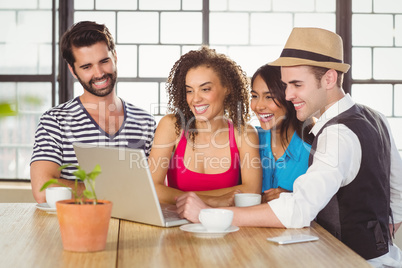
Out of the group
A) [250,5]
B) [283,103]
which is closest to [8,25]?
[250,5]

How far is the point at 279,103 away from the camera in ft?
7.84

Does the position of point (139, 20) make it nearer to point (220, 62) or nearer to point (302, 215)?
point (220, 62)

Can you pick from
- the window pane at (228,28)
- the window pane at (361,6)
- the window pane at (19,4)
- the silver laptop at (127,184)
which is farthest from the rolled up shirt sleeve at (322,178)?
the window pane at (19,4)

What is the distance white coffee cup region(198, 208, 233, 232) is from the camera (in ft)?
4.53

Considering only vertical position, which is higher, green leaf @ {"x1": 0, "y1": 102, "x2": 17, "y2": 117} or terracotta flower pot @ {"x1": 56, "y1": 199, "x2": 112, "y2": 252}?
green leaf @ {"x1": 0, "y1": 102, "x2": 17, "y2": 117}

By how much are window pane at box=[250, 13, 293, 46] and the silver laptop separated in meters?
2.60

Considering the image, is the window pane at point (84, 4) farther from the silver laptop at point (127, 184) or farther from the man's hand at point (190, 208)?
the man's hand at point (190, 208)

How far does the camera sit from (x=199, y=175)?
7.59 ft

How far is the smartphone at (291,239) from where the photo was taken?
133 centimetres

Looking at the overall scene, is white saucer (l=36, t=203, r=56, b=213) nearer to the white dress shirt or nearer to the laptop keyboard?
the laptop keyboard

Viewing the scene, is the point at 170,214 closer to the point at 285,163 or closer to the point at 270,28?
the point at 285,163

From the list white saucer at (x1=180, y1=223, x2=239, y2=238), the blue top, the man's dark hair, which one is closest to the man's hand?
white saucer at (x1=180, y1=223, x2=239, y2=238)

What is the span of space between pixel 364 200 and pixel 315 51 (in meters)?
0.60

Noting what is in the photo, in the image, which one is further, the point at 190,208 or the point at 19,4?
the point at 19,4
